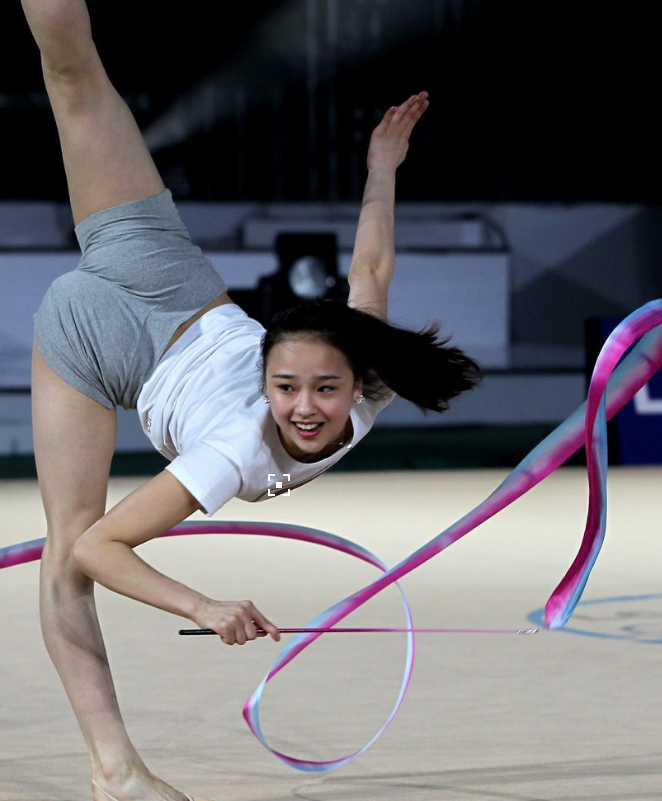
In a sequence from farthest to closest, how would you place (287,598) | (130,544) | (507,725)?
(287,598)
(507,725)
(130,544)

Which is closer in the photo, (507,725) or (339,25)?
(507,725)

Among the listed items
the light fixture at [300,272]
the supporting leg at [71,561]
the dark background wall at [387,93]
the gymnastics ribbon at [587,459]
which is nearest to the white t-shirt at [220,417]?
the supporting leg at [71,561]

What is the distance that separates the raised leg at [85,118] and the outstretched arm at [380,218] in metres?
0.39

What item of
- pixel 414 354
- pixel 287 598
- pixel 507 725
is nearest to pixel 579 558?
pixel 414 354

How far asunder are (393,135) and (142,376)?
0.73 m

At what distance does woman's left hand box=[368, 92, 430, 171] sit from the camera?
2623 millimetres

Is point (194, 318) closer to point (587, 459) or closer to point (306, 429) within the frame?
point (306, 429)

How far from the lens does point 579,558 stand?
2.30 meters

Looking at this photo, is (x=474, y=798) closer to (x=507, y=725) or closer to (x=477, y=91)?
(x=507, y=725)

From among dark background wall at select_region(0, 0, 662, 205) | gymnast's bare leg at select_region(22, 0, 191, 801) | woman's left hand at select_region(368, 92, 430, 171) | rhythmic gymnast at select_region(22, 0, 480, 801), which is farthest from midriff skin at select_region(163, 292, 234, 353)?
dark background wall at select_region(0, 0, 662, 205)

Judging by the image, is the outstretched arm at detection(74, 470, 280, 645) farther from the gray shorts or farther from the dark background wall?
the dark background wall

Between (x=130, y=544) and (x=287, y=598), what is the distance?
7.10 feet

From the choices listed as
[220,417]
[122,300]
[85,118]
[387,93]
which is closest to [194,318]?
[122,300]

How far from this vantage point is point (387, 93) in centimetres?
1195
